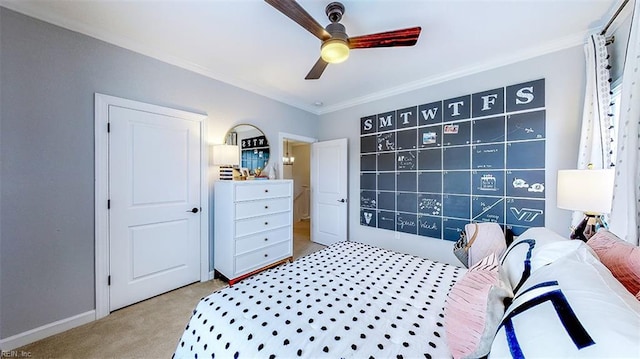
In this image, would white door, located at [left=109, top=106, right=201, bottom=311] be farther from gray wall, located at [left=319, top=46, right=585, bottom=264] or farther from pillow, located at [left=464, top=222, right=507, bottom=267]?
pillow, located at [left=464, top=222, right=507, bottom=267]

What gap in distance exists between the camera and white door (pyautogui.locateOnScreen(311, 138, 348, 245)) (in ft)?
12.6

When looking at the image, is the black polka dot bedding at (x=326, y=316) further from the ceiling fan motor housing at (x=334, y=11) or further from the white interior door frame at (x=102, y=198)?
the ceiling fan motor housing at (x=334, y=11)

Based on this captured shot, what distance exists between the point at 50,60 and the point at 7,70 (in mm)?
258

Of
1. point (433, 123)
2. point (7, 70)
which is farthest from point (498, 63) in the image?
point (7, 70)

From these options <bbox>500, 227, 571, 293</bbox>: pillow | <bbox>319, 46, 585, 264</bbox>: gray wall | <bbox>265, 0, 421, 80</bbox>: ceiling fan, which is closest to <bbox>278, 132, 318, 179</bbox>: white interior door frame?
<bbox>319, 46, 585, 264</bbox>: gray wall

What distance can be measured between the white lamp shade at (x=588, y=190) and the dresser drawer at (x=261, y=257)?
2.87 meters

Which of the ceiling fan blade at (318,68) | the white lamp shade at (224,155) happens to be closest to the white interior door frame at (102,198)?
the white lamp shade at (224,155)

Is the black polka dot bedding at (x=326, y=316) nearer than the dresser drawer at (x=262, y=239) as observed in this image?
Yes

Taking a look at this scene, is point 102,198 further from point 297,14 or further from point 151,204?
point 297,14

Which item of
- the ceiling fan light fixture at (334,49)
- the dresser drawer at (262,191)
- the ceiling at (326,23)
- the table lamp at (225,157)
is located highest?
the ceiling at (326,23)

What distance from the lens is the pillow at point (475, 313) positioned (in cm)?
70

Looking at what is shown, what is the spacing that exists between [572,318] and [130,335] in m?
2.63

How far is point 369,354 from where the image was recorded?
849 millimetres

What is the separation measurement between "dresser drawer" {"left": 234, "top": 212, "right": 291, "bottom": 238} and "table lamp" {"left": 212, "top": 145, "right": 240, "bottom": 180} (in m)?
0.61
